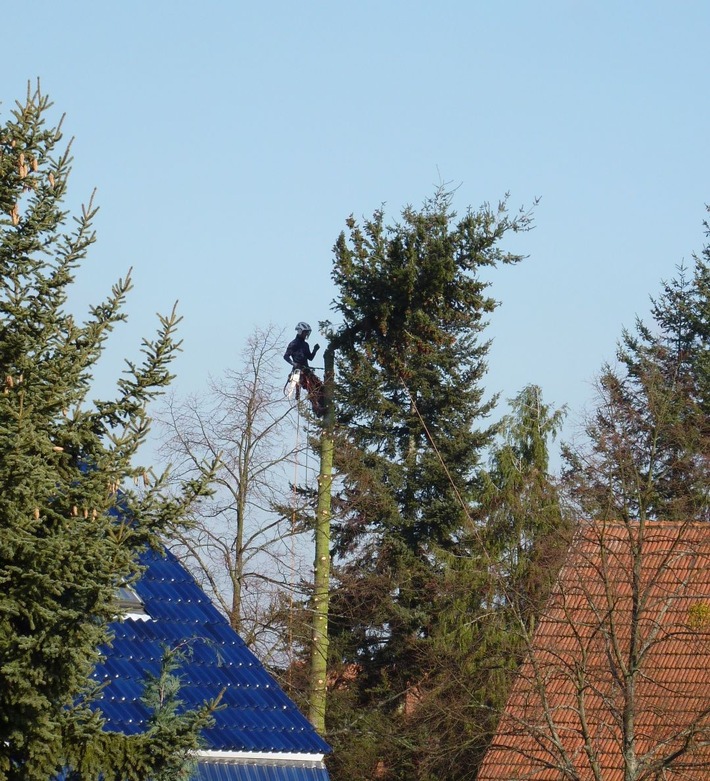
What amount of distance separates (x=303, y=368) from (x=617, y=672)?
30.1 ft

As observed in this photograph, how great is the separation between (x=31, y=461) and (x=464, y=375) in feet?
76.3

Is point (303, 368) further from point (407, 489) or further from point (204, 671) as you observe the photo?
point (204, 671)

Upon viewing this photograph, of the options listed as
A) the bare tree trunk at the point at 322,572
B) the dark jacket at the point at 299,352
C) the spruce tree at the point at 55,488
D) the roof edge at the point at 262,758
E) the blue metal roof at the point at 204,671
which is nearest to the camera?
the spruce tree at the point at 55,488

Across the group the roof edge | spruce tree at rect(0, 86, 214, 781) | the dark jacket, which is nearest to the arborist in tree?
the dark jacket

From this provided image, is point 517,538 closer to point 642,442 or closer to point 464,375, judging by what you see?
point 464,375

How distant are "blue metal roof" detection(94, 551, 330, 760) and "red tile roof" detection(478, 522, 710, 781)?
3160mm

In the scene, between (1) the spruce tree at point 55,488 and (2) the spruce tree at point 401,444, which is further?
(2) the spruce tree at point 401,444

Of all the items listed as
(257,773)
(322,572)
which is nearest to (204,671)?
(257,773)

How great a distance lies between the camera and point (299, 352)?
73.3 ft

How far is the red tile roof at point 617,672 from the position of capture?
13.9 m

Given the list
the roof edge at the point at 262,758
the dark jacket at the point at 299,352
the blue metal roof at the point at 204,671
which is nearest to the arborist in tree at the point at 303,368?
the dark jacket at the point at 299,352

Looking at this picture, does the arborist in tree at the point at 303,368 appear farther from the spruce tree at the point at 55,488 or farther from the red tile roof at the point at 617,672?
the spruce tree at the point at 55,488

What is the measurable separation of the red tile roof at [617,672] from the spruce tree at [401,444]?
20.3ft

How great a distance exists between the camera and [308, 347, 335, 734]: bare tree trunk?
70.0 ft
